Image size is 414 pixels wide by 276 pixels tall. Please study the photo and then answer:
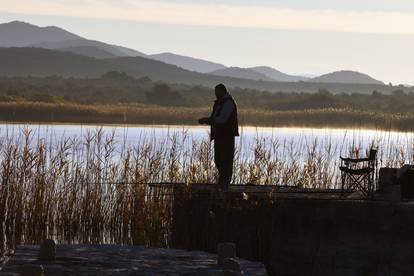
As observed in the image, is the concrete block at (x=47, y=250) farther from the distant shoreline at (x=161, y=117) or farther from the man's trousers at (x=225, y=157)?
the distant shoreline at (x=161, y=117)

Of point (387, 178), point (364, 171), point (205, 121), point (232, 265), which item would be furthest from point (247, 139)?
point (232, 265)

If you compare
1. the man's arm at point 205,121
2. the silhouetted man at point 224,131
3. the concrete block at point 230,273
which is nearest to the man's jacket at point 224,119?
the silhouetted man at point 224,131

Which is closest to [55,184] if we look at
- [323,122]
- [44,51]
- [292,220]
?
[292,220]

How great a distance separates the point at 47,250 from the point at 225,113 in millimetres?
5246

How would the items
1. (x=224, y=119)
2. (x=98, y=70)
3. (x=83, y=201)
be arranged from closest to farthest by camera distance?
(x=224, y=119)
(x=83, y=201)
(x=98, y=70)

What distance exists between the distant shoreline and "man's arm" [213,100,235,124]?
32.1 meters

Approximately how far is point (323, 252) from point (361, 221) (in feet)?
2.42

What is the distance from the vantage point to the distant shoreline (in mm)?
51000

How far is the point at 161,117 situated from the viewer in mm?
54156

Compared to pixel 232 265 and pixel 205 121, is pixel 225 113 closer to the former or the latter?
pixel 205 121

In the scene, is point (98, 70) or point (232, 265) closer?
point (232, 265)

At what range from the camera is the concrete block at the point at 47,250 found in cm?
1303

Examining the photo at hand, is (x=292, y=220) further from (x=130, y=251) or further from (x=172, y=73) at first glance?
(x=172, y=73)

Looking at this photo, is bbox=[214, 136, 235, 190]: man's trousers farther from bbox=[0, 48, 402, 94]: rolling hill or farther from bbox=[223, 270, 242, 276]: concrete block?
bbox=[0, 48, 402, 94]: rolling hill
